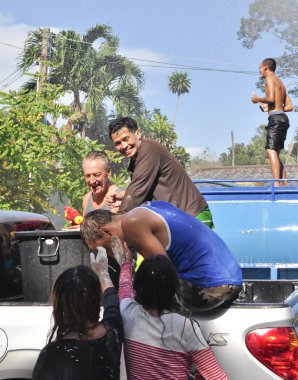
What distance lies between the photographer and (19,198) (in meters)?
12.9

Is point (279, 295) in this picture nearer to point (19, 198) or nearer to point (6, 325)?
point (6, 325)

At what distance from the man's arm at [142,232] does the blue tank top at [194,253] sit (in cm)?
5

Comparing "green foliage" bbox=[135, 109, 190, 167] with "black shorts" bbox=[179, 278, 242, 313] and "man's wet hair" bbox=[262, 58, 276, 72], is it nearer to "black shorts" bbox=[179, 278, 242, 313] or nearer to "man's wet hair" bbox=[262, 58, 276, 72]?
"man's wet hair" bbox=[262, 58, 276, 72]

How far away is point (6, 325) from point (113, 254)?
0.56 metres

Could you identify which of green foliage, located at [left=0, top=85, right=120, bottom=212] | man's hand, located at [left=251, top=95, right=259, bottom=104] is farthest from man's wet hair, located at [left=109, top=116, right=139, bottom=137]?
green foliage, located at [left=0, top=85, right=120, bottom=212]

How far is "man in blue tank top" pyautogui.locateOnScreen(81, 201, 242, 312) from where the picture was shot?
3.54m

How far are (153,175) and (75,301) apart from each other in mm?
2036

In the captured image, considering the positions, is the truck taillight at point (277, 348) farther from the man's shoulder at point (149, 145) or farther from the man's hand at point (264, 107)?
the man's hand at point (264, 107)

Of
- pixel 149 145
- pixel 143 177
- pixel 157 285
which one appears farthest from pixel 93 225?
pixel 149 145

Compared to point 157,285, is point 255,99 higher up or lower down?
higher up

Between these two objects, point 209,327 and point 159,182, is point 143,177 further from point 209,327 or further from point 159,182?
point 209,327

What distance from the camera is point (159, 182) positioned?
4.94 metres

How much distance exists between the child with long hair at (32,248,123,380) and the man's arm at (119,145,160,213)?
1.83 meters

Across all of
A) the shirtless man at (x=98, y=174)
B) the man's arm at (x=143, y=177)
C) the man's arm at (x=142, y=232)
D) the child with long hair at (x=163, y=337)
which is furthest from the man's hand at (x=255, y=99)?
Answer: the child with long hair at (x=163, y=337)
